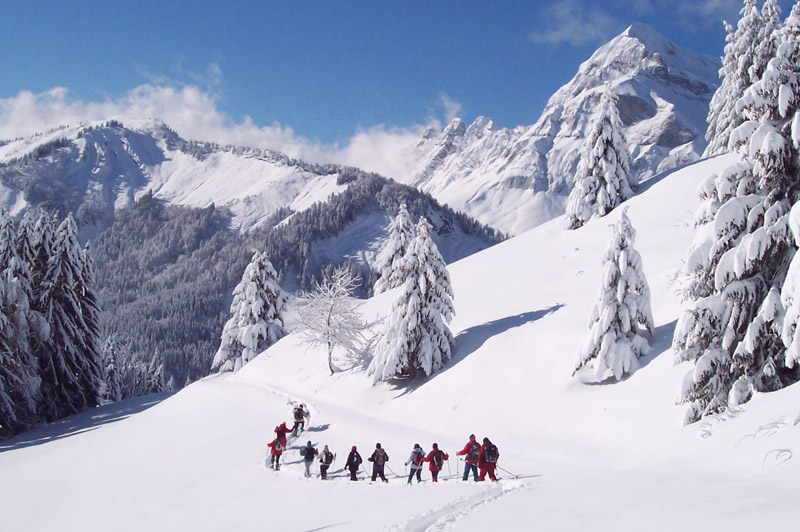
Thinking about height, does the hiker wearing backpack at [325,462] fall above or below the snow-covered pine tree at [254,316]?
below

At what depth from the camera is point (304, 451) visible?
21234 mm

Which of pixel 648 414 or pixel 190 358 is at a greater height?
pixel 190 358

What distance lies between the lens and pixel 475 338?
3203 cm

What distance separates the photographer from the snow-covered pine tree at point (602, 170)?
4362 cm

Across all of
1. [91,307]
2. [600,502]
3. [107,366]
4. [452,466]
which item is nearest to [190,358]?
[107,366]

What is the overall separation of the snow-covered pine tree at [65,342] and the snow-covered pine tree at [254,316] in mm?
11661

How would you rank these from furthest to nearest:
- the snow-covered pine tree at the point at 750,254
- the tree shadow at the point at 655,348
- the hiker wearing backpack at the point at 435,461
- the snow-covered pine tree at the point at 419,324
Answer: the snow-covered pine tree at the point at 419,324 < the tree shadow at the point at 655,348 < the hiker wearing backpack at the point at 435,461 < the snow-covered pine tree at the point at 750,254

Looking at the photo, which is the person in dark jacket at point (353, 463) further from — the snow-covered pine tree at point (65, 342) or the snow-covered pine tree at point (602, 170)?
the snow-covered pine tree at point (602, 170)

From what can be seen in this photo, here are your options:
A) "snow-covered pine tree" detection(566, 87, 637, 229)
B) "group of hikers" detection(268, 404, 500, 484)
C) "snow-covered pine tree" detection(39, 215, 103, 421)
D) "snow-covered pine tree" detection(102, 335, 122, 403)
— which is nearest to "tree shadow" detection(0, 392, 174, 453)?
"snow-covered pine tree" detection(39, 215, 103, 421)

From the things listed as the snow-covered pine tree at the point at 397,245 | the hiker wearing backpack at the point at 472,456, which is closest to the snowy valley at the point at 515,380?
the hiker wearing backpack at the point at 472,456

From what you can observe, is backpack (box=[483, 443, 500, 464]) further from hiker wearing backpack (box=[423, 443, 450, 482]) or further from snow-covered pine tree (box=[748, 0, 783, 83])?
snow-covered pine tree (box=[748, 0, 783, 83])

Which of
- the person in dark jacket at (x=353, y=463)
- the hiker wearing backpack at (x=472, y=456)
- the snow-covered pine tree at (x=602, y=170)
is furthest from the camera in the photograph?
the snow-covered pine tree at (x=602, y=170)

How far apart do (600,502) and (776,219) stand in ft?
27.4

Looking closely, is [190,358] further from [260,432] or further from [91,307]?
[260,432]
